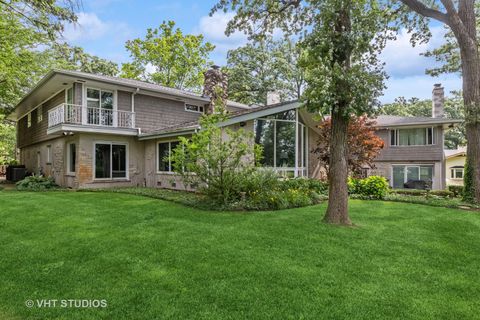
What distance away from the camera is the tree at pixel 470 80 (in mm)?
10598

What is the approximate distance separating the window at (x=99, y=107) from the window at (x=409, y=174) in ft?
60.2

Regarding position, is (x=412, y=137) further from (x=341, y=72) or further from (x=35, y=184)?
(x=35, y=184)

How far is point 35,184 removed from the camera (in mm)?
14281

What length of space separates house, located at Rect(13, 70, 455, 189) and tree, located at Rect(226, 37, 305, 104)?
13883mm

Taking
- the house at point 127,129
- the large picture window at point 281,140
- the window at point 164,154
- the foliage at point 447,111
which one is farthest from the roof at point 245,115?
the foliage at point 447,111

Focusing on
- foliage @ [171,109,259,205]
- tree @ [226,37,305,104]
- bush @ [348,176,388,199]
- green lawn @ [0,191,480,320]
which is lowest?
green lawn @ [0,191,480,320]

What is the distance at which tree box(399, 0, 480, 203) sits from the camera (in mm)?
10598

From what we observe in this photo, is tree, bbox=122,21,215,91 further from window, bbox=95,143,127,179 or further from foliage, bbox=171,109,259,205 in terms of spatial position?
foliage, bbox=171,109,259,205

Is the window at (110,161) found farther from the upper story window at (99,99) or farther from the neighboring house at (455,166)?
the neighboring house at (455,166)

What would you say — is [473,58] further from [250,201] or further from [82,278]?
[82,278]

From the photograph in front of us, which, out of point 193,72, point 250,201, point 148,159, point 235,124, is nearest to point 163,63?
point 193,72

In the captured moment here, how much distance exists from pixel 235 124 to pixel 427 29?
1025 centimetres

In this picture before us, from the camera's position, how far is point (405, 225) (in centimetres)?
691

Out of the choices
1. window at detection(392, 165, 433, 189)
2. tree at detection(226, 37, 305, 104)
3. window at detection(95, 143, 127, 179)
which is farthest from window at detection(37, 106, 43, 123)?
window at detection(392, 165, 433, 189)
